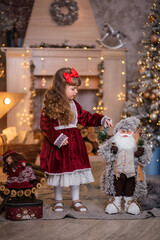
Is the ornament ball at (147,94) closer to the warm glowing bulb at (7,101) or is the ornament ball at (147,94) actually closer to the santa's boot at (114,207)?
the warm glowing bulb at (7,101)

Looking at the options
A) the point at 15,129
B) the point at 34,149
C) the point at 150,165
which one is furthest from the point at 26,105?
the point at 150,165

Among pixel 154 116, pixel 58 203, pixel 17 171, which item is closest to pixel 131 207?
pixel 58 203

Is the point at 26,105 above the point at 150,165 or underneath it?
above

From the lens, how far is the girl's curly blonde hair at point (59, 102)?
3203 millimetres

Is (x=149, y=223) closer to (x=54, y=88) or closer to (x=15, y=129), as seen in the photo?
(x=54, y=88)

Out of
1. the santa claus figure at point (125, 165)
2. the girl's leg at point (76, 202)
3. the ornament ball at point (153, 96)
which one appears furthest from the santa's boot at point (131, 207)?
the ornament ball at point (153, 96)

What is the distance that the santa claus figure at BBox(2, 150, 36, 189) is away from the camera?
3131mm

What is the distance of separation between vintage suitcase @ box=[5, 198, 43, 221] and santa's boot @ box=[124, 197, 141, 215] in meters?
0.74

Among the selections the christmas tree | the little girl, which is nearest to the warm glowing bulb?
the christmas tree

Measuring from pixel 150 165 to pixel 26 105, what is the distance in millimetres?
2486

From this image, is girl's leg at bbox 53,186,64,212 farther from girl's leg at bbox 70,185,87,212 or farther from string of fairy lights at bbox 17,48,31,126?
string of fairy lights at bbox 17,48,31,126

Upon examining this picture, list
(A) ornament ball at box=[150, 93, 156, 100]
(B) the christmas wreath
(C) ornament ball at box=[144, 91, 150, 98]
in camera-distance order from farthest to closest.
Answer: (B) the christmas wreath < (C) ornament ball at box=[144, 91, 150, 98] < (A) ornament ball at box=[150, 93, 156, 100]

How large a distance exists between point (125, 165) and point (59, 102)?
31.2 inches

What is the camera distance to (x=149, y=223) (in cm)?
290
